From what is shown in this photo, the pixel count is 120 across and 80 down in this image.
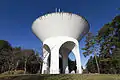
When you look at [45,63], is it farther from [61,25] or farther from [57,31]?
[61,25]

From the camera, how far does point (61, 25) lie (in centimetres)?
2533

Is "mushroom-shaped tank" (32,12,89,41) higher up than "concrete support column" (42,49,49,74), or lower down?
higher up

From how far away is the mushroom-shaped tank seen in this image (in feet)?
82.7

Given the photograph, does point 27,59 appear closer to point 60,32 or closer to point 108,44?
point 60,32

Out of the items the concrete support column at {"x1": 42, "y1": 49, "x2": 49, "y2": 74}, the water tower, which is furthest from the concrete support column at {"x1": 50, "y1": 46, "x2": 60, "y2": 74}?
the concrete support column at {"x1": 42, "y1": 49, "x2": 49, "y2": 74}

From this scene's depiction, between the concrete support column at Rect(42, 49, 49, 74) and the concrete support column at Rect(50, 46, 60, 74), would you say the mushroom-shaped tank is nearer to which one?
the concrete support column at Rect(50, 46, 60, 74)

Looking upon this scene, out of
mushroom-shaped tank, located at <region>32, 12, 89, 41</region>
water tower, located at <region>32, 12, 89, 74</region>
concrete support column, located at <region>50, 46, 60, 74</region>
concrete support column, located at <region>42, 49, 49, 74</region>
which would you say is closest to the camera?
concrete support column, located at <region>50, 46, 60, 74</region>

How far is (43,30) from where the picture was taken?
26.5 meters

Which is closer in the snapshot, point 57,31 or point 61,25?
point 61,25

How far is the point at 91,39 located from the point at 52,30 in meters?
13.5

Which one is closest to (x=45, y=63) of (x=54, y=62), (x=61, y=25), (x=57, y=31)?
(x=54, y=62)

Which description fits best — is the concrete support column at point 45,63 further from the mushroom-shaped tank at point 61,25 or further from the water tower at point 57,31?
the mushroom-shaped tank at point 61,25

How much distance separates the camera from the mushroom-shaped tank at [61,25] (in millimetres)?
25203

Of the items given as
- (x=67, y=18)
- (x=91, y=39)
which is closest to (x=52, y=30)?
(x=67, y=18)
